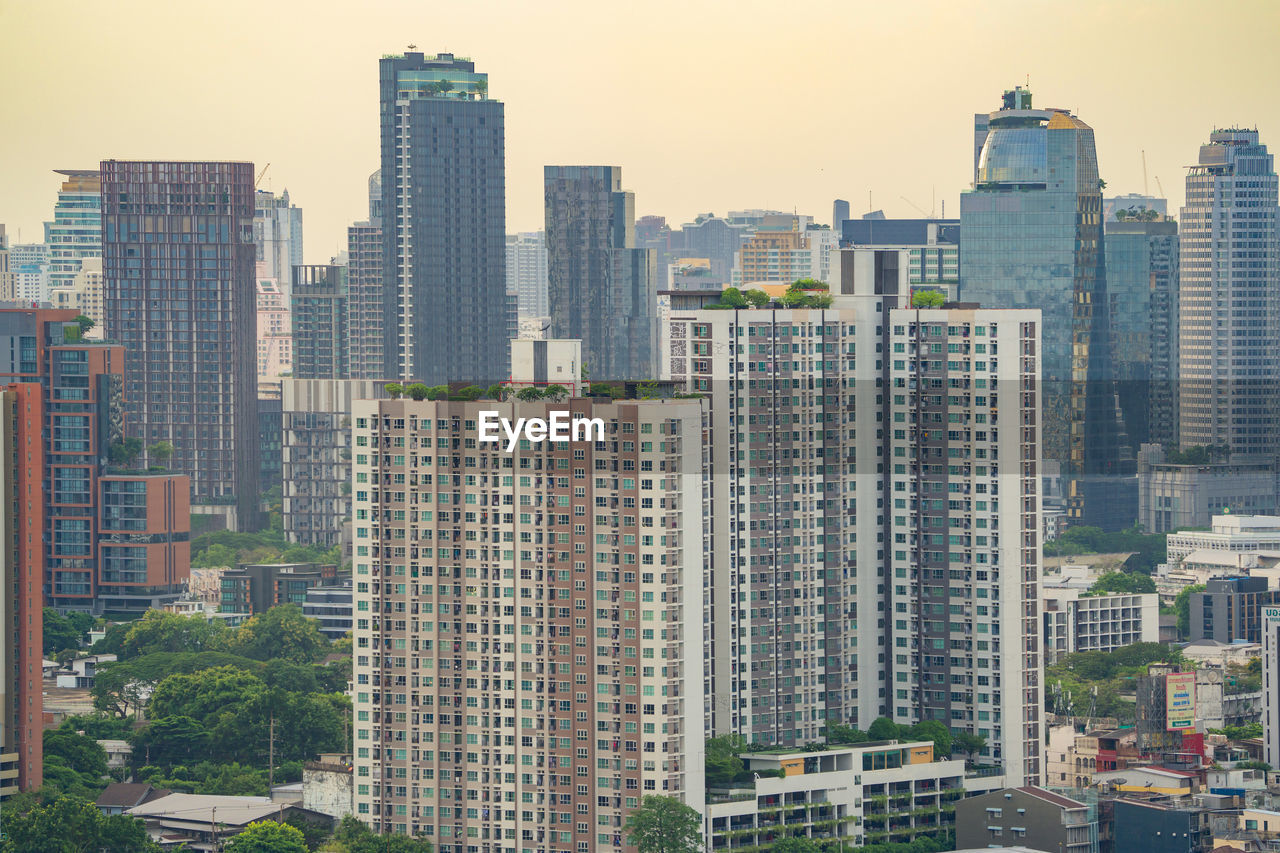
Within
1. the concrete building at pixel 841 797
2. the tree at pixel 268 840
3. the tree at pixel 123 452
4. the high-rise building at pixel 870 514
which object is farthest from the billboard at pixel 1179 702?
the tree at pixel 123 452

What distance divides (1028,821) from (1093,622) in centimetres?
3007

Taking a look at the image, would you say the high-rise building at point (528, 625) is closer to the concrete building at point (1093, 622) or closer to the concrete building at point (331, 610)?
the concrete building at point (1093, 622)

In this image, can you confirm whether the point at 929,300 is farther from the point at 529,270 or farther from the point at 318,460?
the point at 529,270

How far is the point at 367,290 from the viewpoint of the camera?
14012 cm

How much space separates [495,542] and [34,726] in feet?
52.7

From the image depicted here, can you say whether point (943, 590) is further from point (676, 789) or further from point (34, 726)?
point (34, 726)

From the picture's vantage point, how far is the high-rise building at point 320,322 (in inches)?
5645

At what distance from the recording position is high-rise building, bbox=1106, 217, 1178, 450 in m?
126

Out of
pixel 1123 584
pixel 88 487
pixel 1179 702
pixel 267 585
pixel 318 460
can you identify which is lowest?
pixel 1179 702

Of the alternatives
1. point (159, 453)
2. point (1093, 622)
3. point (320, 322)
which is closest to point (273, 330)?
point (320, 322)

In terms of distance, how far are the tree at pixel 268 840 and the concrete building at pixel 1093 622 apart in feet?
108

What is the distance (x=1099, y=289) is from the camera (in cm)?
12644

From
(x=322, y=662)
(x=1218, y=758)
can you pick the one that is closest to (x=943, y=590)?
(x=1218, y=758)

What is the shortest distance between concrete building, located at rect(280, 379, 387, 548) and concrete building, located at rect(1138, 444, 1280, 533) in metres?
35.7
